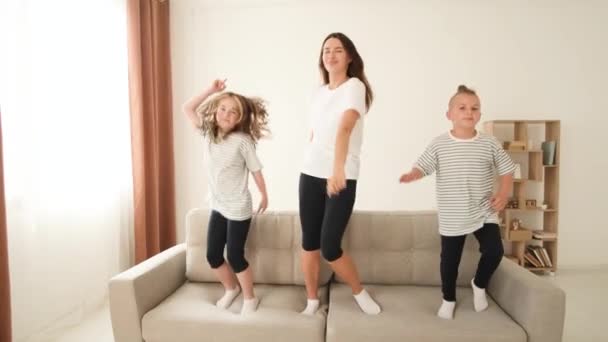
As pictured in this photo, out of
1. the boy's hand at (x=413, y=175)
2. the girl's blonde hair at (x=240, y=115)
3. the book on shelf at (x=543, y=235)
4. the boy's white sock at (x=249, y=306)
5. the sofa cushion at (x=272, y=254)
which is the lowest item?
the book on shelf at (x=543, y=235)

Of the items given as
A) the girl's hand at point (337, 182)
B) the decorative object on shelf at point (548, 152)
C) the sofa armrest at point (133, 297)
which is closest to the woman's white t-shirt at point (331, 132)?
the girl's hand at point (337, 182)

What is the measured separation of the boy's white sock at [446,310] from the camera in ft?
4.69

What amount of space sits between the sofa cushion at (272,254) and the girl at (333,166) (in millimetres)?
164

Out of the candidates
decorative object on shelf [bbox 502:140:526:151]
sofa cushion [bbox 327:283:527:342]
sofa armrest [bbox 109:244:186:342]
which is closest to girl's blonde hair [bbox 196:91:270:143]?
sofa armrest [bbox 109:244:186:342]

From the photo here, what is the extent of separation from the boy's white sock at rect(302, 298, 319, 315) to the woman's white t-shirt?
57cm

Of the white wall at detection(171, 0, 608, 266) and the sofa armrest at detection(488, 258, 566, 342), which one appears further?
the white wall at detection(171, 0, 608, 266)

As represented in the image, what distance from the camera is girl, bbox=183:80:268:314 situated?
5.33ft

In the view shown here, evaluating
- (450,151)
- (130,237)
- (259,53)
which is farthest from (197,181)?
(450,151)

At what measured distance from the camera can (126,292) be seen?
1444 mm

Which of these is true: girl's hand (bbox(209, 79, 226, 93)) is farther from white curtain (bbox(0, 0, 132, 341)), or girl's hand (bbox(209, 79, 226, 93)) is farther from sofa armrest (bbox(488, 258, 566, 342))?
sofa armrest (bbox(488, 258, 566, 342))

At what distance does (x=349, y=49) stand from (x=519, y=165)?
8.00ft

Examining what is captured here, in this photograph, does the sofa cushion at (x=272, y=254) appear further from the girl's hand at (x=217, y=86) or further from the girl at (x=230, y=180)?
the girl's hand at (x=217, y=86)

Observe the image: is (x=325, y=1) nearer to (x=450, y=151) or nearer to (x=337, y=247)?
(x=450, y=151)

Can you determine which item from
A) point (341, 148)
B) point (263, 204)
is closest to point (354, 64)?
point (341, 148)
